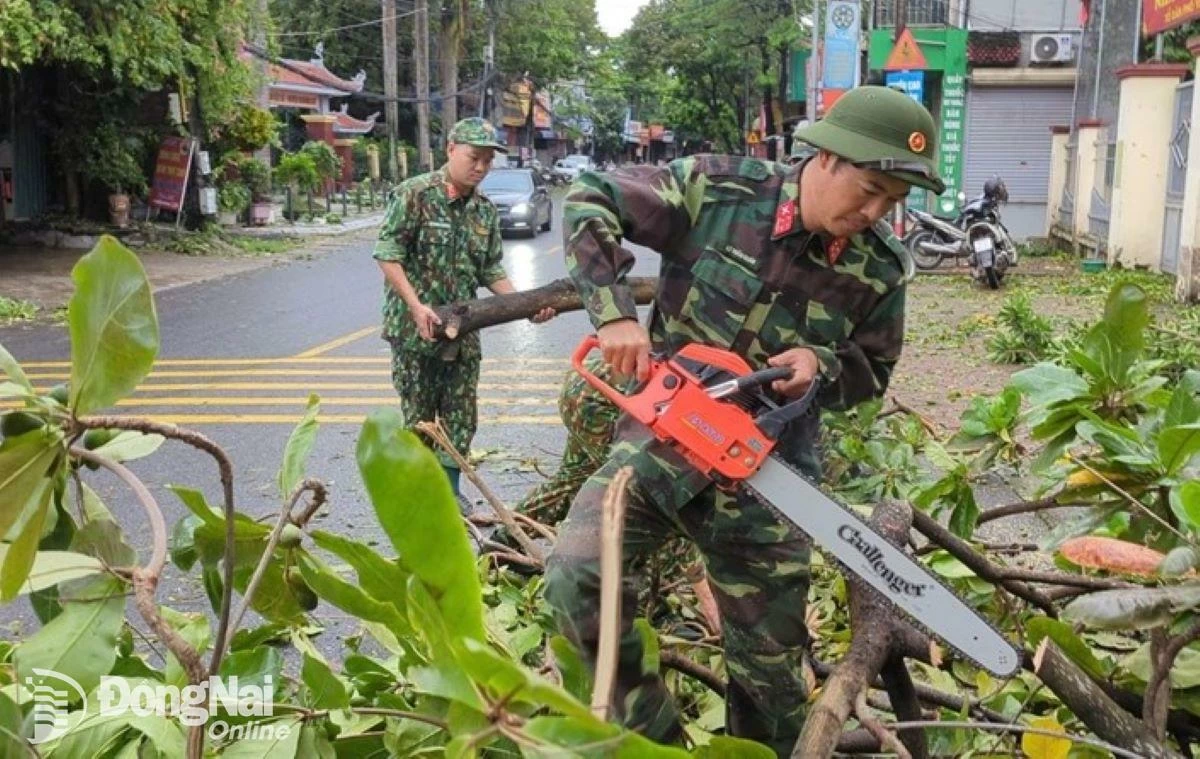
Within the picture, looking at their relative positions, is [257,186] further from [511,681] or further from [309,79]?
[511,681]

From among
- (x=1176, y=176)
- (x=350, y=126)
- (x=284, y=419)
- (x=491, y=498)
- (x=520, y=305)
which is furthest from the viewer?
(x=350, y=126)

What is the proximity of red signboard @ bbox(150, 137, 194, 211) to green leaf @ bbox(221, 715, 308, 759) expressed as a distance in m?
18.4

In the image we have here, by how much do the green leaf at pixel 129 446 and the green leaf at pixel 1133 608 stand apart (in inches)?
47.2

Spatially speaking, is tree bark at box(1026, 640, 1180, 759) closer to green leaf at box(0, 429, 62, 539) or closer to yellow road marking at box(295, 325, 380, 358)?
green leaf at box(0, 429, 62, 539)

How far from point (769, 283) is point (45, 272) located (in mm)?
14298

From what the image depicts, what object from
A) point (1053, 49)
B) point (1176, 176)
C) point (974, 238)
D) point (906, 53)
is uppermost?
point (1053, 49)

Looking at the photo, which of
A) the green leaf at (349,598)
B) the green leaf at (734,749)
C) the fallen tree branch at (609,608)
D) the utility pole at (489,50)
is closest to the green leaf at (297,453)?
the green leaf at (349,598)

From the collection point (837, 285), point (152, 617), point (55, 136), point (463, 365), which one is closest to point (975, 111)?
point (55, 136)

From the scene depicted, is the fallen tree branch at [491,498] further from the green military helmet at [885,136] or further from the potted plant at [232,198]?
the potted plant at [232,198]

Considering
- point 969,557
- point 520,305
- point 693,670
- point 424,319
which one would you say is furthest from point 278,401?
point 969,557

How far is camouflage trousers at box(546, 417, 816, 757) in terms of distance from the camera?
92.8 inches

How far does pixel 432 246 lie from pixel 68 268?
11426 millimetres

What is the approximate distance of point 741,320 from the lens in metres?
2.47

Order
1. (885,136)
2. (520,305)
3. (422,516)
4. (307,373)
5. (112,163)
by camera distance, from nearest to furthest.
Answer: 1. (422,516)
2. (885,136)
3. (520,305)
4. (307,373)
5. (112,163)
